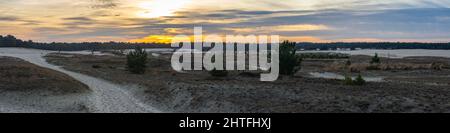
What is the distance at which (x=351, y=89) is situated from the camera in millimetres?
31875

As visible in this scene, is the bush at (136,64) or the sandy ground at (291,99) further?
the bush at (136,64)

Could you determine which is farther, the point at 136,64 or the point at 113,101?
the point at 136,64

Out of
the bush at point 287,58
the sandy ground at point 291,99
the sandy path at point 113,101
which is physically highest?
the bush at point 287,58

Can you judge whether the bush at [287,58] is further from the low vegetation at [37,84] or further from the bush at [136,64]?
the low vegetation at [37,84]

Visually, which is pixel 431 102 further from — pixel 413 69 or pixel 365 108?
pixel 413 69

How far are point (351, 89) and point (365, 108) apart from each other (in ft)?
20.4

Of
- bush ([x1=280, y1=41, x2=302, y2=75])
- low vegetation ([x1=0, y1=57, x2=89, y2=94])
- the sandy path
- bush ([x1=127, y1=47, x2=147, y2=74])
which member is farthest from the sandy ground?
bush ([x1=127, y1=47, x2=147, y2=74])

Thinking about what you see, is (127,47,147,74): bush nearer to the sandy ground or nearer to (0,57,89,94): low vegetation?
(0,57,89,94): low vegetation

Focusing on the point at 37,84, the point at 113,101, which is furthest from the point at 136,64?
the point at 113,101

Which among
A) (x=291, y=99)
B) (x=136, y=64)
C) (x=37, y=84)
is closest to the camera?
(x=291, y=99)

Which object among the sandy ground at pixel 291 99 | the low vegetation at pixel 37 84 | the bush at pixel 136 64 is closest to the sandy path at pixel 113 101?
the sandy ground at pixel 291 99

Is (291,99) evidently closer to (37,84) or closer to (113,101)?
(113,101)

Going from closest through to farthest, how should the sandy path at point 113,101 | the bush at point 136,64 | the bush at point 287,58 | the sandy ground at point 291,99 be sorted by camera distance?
the sandy ground at point 291,99, the sandy path at point 113,101, the bush at point 287,58, the bush at point 136,64
